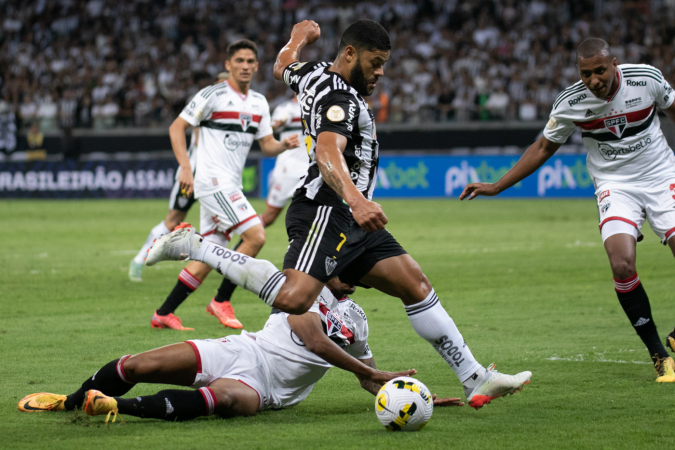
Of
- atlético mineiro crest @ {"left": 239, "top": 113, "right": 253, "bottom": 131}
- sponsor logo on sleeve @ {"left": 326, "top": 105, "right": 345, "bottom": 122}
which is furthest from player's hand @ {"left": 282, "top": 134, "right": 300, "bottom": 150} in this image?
sponsor logo on sleeve @ {"left": 326, "top": 105, "right": 345, "bottom": 122}

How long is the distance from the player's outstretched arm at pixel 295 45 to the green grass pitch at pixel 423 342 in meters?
1.97

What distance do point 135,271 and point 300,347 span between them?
578 centimetres

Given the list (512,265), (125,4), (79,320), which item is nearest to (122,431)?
(79,320)

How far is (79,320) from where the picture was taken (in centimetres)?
729

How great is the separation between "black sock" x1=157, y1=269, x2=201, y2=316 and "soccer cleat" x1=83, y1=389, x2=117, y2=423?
9.82ft

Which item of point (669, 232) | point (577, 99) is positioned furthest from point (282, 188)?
point (669, 232)

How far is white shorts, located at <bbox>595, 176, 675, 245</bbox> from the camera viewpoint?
5402 mm

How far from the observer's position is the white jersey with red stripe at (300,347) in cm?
432

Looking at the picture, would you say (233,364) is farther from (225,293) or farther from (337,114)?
(225,293)

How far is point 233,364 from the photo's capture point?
169 inches

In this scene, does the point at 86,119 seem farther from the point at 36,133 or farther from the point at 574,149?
the point at 574,149

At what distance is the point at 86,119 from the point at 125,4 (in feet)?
27.5

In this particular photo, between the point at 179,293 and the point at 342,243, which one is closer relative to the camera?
the point at 342,243

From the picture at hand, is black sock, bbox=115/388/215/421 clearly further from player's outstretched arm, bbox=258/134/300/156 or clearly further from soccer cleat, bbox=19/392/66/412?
player's outstretched arm, bbox=258/134/300/156
